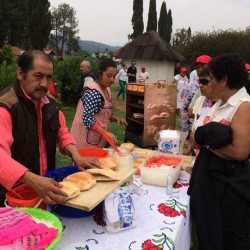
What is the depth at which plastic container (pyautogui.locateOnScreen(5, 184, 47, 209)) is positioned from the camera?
1.39 m

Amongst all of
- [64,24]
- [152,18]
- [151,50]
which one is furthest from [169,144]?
[64,24]

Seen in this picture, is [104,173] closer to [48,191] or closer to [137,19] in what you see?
[48,191]

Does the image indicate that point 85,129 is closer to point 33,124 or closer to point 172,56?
point 33,124

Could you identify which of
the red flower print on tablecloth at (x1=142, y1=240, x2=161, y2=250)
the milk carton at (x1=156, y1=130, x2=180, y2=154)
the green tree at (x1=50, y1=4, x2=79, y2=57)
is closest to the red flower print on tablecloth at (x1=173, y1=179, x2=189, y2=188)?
the milk carton at (x1=156, y1=130, x2=180, y2=154)

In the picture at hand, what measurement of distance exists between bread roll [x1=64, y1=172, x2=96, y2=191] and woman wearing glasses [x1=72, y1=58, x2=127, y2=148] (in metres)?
1.02

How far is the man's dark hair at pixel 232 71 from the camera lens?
6.09 feet

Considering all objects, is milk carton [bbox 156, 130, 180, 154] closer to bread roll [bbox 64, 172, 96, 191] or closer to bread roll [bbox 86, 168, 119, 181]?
bread roll [bbox 86, 168, 119, 181]

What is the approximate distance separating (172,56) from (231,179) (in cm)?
1728

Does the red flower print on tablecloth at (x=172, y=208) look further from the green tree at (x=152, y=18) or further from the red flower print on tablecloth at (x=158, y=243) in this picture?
the green tree at (x=152, y=18)

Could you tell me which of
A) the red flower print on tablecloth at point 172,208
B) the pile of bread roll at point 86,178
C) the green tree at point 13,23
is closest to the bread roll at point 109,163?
the pile of bread roll at point 86,178

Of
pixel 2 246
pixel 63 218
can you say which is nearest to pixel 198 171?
pixel 63 218

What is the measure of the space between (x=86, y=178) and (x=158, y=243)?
1.58ft

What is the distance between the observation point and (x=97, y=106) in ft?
8.84

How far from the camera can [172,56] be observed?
18312 millimetres
